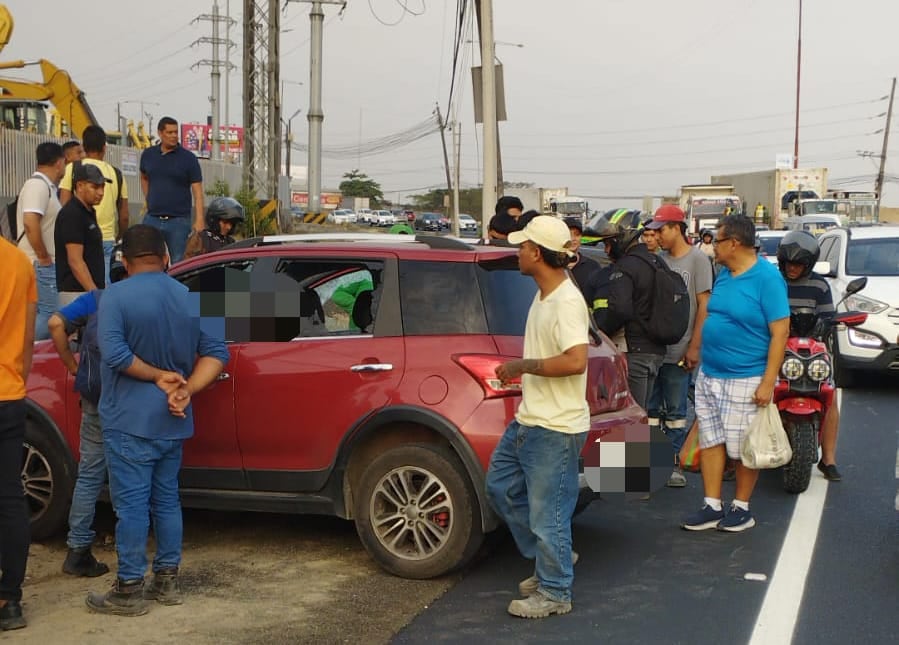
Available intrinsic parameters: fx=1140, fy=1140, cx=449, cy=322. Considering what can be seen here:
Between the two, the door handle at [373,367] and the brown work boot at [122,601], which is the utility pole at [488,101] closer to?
the door handle at [373,367]

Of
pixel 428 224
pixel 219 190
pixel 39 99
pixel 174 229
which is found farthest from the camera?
pixel 428 224

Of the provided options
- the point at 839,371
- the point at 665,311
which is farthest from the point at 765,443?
the point at 839,371

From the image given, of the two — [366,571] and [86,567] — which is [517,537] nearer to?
[366,571]

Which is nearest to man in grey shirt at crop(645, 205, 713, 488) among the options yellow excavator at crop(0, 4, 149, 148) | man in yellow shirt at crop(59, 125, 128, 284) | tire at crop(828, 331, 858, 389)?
man in yellow shirt at crop(59, 125, 128, 284)

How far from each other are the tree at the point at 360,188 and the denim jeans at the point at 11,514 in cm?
13055

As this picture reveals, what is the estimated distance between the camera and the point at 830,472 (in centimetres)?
841

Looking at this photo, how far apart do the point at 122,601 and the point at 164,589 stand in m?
0.24

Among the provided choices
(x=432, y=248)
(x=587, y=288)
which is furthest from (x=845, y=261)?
(x=432, y=248)

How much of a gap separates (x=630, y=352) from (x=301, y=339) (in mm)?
2553

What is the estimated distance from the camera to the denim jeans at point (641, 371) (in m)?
7.71

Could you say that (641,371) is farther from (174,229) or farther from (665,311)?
(174,229)

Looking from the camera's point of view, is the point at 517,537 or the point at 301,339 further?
the point at 301,339

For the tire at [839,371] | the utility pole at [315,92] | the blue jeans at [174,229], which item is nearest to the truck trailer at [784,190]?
the utility pole at [315,92]

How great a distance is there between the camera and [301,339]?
6180 mm
